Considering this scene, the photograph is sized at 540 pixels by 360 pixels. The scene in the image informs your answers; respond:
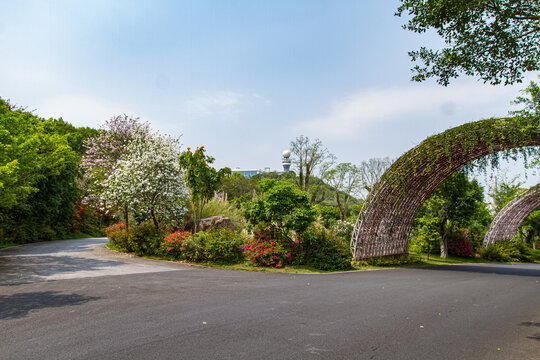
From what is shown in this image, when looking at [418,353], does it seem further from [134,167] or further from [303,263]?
[134,167]

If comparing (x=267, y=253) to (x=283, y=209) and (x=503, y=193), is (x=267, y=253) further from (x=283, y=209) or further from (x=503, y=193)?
(x=503, y=193)

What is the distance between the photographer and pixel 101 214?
27.0 metres

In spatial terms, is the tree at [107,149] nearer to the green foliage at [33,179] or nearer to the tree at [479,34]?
the green foliage at [33,179]

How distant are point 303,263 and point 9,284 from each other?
845 centimetres

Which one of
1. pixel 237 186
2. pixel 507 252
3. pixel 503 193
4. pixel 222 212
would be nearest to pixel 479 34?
pixel 222 212

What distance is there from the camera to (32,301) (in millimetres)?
5625

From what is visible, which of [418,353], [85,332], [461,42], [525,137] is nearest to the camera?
[418,353]

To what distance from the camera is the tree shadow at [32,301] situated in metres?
4.98

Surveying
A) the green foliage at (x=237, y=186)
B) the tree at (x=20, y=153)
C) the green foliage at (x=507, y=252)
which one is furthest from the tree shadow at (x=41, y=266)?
the green foliage at (x=237, y=186)

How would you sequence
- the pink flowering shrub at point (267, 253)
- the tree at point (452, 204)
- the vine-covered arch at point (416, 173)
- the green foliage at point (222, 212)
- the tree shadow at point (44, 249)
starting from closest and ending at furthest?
1. the vine-covered arch at point (416, 173)
2. the pink flowering shrub at point (267, 253)
3. the tree shadow at point (44, 249)
4. the green foliage at point (222, 212)
5. the tree at point (452, 204)

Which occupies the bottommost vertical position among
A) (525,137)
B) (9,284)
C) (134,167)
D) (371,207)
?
A: (9,284)

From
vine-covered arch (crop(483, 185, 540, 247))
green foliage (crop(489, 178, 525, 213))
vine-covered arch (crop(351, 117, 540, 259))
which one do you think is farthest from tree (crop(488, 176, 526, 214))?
vine-covered arch (crop(351, 117, 540, 259))

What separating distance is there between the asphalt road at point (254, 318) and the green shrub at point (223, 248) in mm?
2689

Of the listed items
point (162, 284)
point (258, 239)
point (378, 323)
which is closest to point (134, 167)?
point (258, 239)
